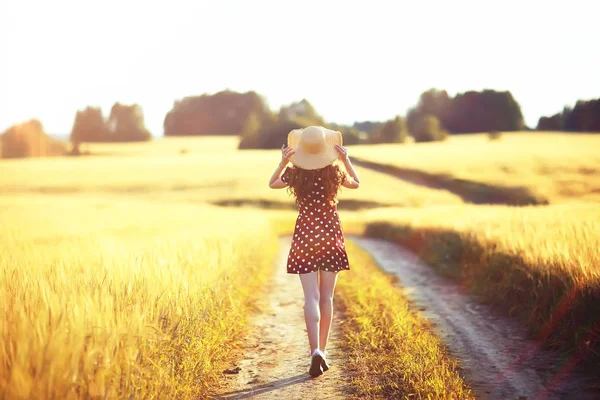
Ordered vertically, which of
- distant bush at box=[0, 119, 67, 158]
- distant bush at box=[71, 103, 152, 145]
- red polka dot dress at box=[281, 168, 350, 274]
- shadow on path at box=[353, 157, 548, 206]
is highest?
distant bush at box=[71, 103, 152, 145]

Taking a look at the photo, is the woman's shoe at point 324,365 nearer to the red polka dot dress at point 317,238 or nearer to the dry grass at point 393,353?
the dry grass at point 393,353

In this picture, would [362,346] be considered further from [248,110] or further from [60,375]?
[248,110]

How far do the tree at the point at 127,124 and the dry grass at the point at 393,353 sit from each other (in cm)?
9670

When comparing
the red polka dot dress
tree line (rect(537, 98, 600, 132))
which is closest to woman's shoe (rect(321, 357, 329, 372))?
the red polka dot dress

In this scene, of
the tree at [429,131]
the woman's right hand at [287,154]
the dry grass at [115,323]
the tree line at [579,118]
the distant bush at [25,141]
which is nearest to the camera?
the dry grass at [115,323]

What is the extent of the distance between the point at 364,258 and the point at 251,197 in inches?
1112

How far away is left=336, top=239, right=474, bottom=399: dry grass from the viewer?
476 centimetres

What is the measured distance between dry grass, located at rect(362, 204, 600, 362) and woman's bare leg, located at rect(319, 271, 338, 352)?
7.96 ft

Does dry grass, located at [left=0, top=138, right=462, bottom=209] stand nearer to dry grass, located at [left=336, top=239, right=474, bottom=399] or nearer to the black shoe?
dry grass, located at [left=336, top=239, right=474, bottom=399]

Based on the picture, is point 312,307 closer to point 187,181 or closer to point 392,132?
point 187,181

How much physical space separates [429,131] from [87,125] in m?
54.1

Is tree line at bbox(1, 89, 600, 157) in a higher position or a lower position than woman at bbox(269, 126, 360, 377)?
higher

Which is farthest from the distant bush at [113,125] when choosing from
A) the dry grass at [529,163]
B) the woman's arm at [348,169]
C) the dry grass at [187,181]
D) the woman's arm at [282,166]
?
the woman's arm at [348,169]

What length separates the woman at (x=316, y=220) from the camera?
18.8 feet
